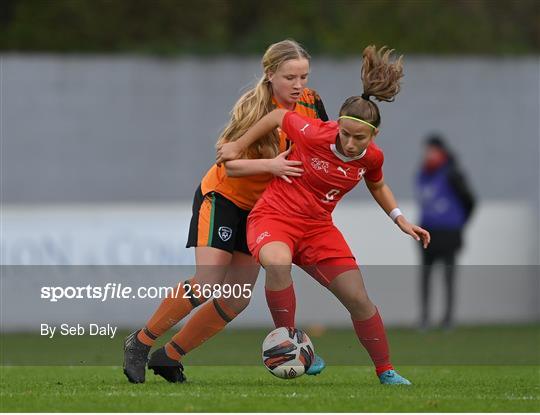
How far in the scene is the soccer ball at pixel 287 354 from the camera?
8062mm

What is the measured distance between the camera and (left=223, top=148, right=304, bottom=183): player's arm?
8195 millimetres

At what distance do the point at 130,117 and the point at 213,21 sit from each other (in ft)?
8.53

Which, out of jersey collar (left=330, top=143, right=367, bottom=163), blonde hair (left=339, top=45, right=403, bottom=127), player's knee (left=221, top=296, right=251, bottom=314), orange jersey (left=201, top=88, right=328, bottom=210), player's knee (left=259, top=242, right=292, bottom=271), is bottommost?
player's knee (left=221, top=296, right=251, bottom=314)

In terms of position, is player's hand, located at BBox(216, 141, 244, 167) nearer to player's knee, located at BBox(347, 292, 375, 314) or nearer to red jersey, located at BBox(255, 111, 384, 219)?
red jersey, located at BBox(255, 111, 384, 219)

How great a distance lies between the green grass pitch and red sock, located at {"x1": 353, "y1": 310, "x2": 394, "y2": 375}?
178 mm

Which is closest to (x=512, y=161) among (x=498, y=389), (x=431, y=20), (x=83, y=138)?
(x=431, y=20)

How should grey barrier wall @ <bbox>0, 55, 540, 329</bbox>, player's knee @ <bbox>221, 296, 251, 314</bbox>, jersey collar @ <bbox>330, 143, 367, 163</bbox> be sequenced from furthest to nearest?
grey barrier wall @ <bbox>0, 55, 540, 329</bbox>
player's knee @ <bbox>221, 296, 251, 314</bbox>
jersey collar @ <bbox>330, 143, 367, 163</bbox>

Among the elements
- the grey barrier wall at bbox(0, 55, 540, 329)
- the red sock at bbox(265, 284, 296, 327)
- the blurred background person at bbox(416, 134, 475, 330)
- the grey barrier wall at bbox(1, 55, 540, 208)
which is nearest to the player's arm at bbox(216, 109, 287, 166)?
the red sock at bbox(265, 284, 296, 327)

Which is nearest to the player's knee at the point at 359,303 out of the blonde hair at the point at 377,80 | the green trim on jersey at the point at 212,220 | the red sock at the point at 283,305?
the red sock at the point at 283,305

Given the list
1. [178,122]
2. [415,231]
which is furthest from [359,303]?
[178,122]

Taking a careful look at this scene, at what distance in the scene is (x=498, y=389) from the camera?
855 cm

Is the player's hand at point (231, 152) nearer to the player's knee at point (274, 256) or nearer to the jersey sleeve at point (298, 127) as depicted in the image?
the jersey sleeve at point (298, 127)

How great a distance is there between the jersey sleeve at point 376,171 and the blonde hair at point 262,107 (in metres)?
0.57

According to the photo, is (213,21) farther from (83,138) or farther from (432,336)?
(432,336)
